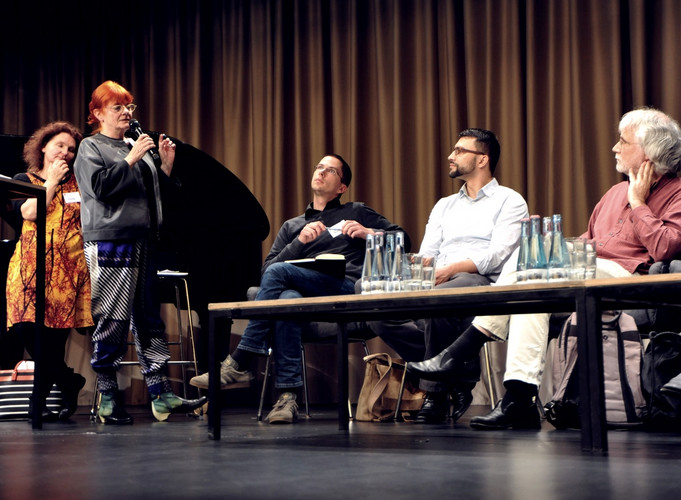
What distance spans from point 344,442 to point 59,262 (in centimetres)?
187

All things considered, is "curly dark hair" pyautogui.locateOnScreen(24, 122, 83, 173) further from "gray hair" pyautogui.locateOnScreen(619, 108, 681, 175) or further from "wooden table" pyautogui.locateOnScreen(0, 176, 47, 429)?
"gray hair" pyautogui.locateOnScreen(619, 108, 681, 175)

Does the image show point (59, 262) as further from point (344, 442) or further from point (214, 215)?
point (344, 442)

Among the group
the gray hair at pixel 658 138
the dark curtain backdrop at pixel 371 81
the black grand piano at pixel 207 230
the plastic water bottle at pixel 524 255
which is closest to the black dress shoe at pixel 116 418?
the black grand piano at pixel 207 230

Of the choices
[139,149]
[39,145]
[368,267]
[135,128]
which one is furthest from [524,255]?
[39,145]

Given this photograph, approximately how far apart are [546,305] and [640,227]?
0.87m

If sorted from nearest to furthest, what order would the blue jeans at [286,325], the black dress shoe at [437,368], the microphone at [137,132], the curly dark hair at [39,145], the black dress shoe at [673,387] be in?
the black dress shoe at [673,387], the black dress shoe at [437,368], the blue jeans at [286,325], the microphone at [137,132], the curly dark hair at [39,145]

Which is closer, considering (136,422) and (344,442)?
(344,442)

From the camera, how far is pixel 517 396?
276 cm

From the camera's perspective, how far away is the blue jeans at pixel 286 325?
11.3 feet

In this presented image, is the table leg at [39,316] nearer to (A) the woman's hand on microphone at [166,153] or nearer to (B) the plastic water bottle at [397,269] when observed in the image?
(A) the woman's hand on microphone at [166,153]

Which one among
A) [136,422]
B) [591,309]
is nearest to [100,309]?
[136,422]

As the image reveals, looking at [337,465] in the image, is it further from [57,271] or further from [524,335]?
[57,271]

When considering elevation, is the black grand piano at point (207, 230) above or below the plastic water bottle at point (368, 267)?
above

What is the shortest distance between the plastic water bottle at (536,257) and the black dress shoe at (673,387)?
2.61ft
